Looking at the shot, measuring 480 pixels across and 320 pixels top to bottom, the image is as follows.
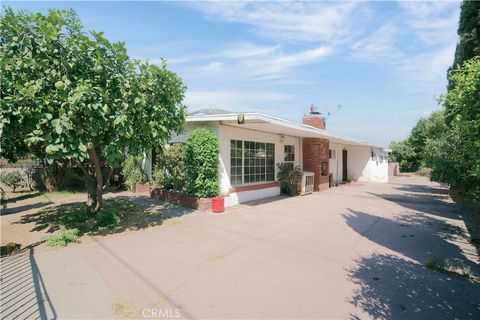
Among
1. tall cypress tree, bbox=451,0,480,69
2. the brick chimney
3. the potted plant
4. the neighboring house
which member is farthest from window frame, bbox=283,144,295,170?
tall cypress tree, bbox=451,0,480,69

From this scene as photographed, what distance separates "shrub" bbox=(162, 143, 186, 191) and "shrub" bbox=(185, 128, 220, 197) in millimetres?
568

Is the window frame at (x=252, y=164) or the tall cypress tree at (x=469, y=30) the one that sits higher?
the tall cypress tree at (x=469, y=30)

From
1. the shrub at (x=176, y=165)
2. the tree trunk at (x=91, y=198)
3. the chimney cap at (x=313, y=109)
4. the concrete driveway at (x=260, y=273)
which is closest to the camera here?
the concrete driveway at (x=260, y=273)

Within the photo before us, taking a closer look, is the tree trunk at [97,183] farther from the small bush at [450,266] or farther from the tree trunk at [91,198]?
the small bush at [450,266]

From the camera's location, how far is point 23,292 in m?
3.70

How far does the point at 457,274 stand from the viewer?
4363 millimetres

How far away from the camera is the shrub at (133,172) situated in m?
12.9

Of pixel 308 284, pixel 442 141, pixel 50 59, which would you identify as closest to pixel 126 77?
pixel 50 59

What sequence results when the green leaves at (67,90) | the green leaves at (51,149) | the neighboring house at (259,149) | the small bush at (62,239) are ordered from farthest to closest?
the neighboring house at (259,149) < the small bush at (62,239) < the green leaves at (67,90) < the green leaves at (51,149)

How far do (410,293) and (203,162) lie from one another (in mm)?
6459

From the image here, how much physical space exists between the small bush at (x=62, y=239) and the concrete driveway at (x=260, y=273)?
0.98ft

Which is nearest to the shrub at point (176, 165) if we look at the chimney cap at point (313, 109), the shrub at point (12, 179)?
the shrub at point (12, 179)

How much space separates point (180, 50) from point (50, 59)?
415cm

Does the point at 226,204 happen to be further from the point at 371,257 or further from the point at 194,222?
the point at 371,257
